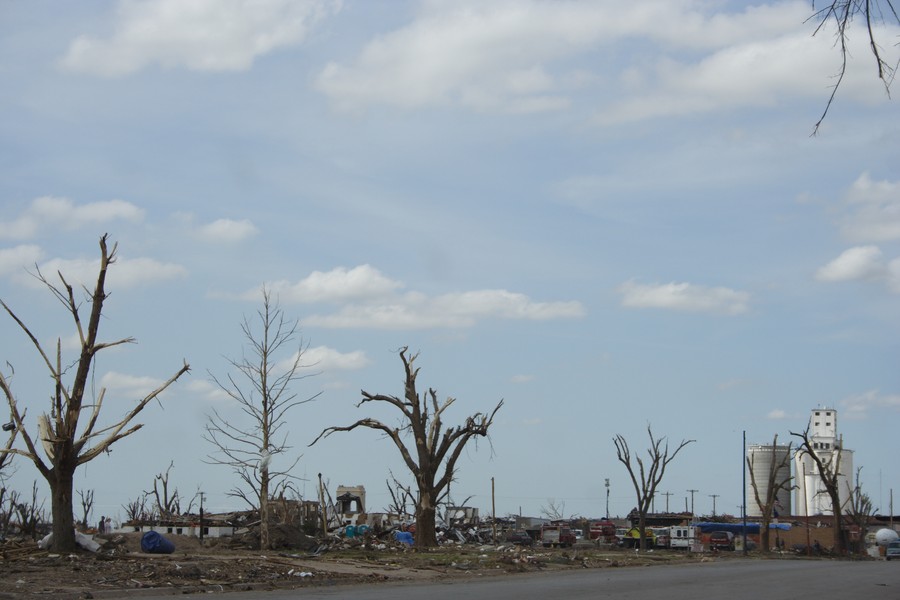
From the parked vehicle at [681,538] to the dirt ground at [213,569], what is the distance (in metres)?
36.0

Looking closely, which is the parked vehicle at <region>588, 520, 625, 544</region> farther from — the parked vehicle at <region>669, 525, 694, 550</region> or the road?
the road

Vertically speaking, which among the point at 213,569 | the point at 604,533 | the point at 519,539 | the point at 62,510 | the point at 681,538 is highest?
the point at 62,510

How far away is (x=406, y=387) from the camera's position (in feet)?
129

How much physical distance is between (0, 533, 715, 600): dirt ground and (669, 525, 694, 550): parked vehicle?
118 feet

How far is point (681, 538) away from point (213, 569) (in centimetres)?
5406

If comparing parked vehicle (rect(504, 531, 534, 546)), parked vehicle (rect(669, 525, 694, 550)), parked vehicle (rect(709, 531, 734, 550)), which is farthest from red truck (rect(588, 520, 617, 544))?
parked vehicle (rect(504, 531, 534, 546))

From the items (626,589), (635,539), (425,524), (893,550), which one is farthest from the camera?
(635,539)

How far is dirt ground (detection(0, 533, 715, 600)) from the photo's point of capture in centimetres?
1894

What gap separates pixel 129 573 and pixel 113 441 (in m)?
5.17

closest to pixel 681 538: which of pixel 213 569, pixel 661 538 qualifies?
pixel 661 538

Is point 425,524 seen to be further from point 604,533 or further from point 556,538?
point 604,533

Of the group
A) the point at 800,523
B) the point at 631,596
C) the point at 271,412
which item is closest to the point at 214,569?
the point at 631,596

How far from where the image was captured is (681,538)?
71.0 meters

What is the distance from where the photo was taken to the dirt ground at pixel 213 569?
18938 millimetres
